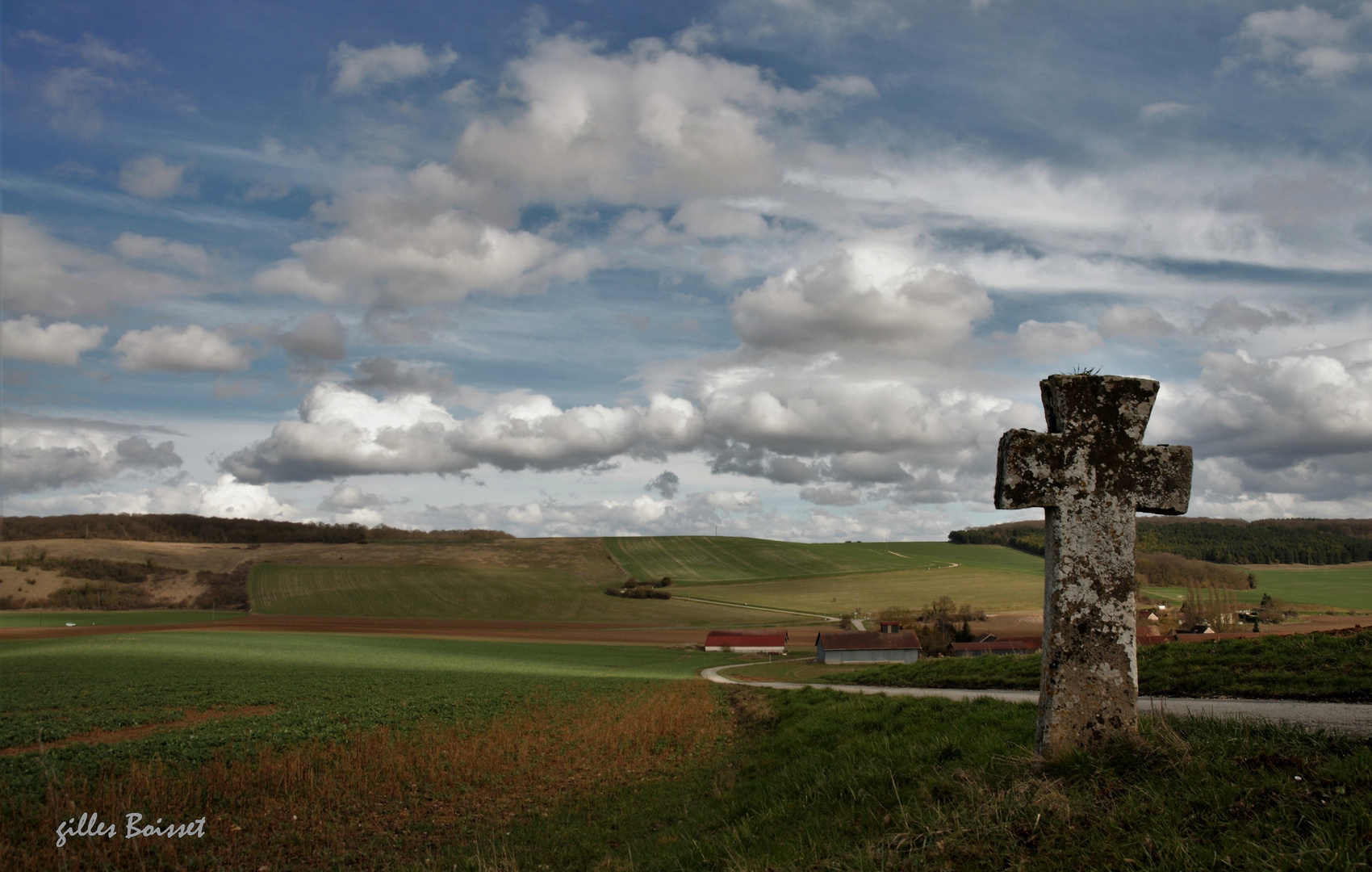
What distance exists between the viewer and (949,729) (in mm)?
10359

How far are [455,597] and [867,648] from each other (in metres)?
67.7

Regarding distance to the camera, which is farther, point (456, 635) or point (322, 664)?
point (456, 635)

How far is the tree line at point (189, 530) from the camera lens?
14100 centimetres

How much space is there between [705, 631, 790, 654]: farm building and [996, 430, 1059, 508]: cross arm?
68880 millimetres

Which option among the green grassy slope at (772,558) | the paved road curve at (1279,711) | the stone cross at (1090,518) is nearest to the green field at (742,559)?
the green grassy slope at (772,558)

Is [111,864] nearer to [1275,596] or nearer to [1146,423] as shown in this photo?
[1146,423]

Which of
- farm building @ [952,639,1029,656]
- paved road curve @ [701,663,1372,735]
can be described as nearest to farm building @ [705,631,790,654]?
farm building @ [952,639,1029,656]

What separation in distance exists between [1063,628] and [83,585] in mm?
140750

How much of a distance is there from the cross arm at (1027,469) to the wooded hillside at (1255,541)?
529 feet

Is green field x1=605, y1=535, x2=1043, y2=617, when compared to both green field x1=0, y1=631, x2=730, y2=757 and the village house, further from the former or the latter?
green field x1=0, y1=631, x2=730, y2=757

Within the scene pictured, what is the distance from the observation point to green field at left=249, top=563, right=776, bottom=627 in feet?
337

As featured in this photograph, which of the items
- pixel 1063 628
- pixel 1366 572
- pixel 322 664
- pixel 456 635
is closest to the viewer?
pixel 1063 628

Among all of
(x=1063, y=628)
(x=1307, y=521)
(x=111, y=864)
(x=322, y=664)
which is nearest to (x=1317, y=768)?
(x=1063, y=628)

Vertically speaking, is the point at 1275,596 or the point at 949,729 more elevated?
the point at 949,729
